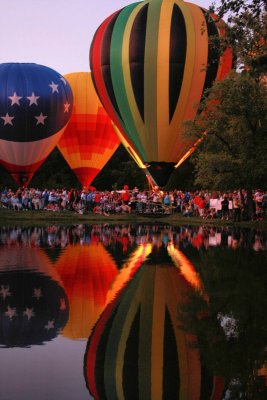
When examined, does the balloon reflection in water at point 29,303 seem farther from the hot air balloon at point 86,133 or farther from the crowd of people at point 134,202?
the hot air balloon at point 86,133

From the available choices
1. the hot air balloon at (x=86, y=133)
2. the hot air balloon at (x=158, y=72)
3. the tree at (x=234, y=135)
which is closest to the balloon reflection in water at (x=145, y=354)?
the tree at (x=234, y=135)

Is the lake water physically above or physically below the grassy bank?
below

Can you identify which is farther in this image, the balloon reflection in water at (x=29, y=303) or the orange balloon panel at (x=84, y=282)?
the orange balloon panel at (x=84, y=282)

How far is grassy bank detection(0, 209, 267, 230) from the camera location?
1248 inches

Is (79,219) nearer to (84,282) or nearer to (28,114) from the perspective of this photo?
(28,114)

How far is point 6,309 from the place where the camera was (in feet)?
28.8

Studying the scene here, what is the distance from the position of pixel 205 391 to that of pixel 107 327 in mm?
2296

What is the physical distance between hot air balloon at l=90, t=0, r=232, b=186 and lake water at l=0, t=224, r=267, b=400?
73.8 ft

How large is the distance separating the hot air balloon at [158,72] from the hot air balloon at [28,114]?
5.48 metres

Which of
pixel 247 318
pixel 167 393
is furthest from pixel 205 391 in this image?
pixel 247 318

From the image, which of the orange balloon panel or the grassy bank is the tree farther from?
the orange balloon panel

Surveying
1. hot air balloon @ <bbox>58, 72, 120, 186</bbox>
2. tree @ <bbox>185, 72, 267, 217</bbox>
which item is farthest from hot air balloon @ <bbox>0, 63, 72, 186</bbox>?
tree @ <bbox>185, 72, 267, 217</bbox>

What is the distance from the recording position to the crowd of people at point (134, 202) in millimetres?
34562

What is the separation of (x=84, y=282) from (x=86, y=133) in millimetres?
39291
